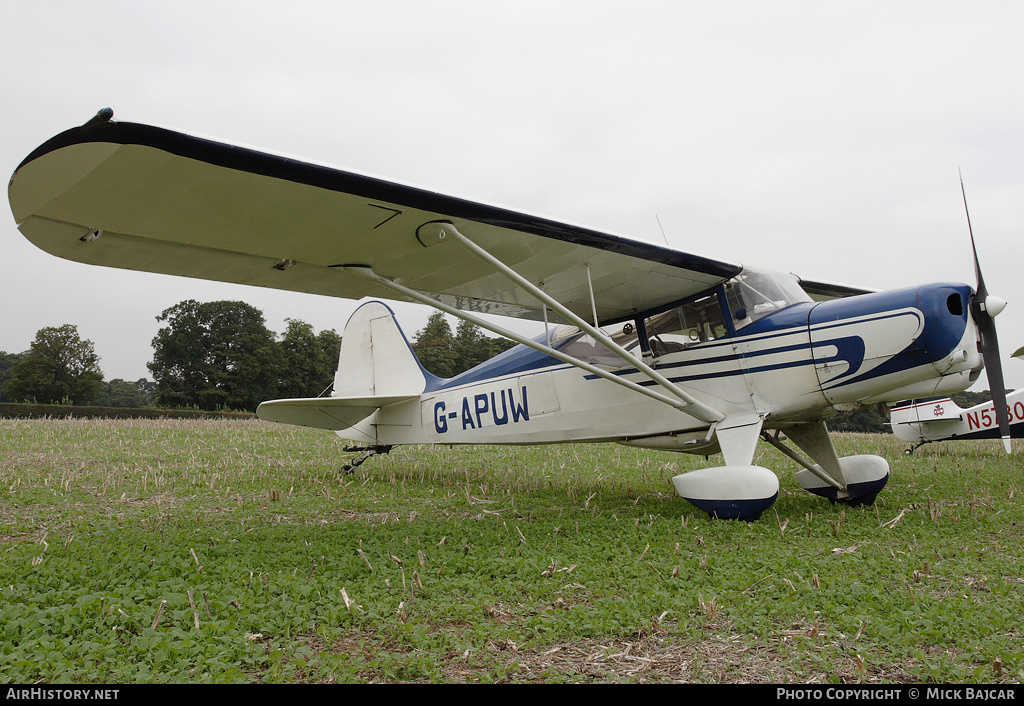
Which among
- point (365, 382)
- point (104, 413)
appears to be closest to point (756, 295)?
point (365, 382)

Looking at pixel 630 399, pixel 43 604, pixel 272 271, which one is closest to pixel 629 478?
pixel 630 399

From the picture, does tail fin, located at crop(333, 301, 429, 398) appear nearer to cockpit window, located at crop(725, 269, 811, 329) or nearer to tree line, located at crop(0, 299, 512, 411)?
cockpit window, located at crop(725, 269, 811, 329)

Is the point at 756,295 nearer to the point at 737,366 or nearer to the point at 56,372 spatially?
the point at 737,366

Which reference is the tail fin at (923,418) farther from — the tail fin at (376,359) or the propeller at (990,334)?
the tail fin at (376,359)

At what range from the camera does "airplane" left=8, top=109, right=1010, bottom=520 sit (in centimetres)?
380

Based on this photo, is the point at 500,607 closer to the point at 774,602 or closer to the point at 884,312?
the point at 774,602

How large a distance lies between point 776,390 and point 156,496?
605 cm

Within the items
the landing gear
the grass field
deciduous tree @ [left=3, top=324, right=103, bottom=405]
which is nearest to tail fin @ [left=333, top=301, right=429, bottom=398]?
the landing gear

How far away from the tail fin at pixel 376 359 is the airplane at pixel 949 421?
8344 mm

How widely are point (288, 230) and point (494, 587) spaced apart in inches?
116

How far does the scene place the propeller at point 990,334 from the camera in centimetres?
494

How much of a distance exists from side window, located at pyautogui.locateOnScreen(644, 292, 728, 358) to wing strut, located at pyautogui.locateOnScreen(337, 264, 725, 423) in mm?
692

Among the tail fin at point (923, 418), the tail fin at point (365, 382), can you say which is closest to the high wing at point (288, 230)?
the tail fin at point (365, 382)

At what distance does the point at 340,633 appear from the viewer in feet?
8.91
